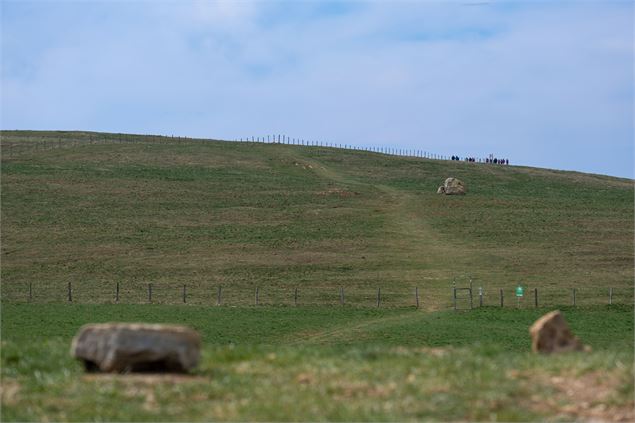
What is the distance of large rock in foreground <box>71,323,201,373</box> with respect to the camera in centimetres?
1395

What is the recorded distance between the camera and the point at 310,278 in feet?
214

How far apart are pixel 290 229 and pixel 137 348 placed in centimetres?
6935

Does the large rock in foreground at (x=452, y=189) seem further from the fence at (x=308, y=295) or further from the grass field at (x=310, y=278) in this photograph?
the fence at (x=308, y=295)

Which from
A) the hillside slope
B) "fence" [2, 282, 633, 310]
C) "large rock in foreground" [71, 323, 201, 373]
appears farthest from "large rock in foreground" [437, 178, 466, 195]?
"large rock in foreground" [71, 323, 201, 373]

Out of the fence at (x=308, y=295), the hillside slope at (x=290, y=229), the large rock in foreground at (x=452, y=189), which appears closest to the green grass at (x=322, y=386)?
the fence at (x=308, y=295)

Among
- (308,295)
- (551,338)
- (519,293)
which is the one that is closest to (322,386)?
(551,338)

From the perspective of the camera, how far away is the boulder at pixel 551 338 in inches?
653

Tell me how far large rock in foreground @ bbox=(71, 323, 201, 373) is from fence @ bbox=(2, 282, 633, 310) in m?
40.5

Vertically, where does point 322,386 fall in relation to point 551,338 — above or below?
below

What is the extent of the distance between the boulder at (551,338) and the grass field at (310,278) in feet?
1.17

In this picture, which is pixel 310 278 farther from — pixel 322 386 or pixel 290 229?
pixel 322 386

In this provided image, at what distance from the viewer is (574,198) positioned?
363 feet

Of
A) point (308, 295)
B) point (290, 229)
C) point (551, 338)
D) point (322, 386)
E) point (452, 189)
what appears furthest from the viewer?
point (452, 189)

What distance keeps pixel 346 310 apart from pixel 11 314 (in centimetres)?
1801
